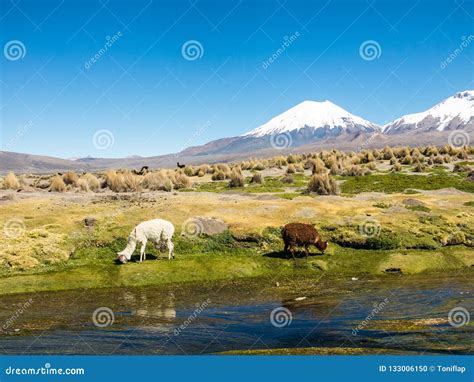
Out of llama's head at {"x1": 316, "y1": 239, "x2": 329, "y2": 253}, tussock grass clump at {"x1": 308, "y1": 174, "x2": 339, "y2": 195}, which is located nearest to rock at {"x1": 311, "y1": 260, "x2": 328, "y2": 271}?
llama's head at {"x1": 316, "y1": 239, "x2": 329, "y2": 253}

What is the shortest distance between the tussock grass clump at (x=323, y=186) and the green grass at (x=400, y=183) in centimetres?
183

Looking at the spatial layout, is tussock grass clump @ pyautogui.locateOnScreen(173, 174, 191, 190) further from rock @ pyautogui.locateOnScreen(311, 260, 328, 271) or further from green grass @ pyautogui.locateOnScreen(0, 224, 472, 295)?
rock @ pyautogui.locateOnScreen(311, 260, 328, 271)

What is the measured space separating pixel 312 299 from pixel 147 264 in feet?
28.0

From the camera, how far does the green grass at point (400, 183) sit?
46.5m

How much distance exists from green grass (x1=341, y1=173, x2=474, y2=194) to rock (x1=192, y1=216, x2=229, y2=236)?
17007 mm

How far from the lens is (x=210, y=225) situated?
105 feet

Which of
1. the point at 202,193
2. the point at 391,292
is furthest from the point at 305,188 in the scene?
the point at 391,292

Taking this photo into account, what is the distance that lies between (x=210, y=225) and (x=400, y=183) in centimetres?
2258

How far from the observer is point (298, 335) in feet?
58.0

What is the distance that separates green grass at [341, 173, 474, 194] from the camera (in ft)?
153

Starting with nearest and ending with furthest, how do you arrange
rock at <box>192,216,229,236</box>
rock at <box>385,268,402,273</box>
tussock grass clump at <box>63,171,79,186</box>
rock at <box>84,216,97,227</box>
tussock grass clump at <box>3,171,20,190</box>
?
rock at <box>385,268,402,273</box> → rock at <box>192,216,229,236</box> → rock at <box>84,216,97,227</box> → tussock grass clump at <box>3,171,20,190</box> → tussock grass clump at <box>63,171,79,186</box>

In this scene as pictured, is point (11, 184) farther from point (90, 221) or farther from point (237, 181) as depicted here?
Answer: point (90, 221)

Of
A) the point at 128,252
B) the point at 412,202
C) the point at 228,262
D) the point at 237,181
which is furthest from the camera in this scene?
the point at 237,181

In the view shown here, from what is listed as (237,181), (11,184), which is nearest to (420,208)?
(237,181)
